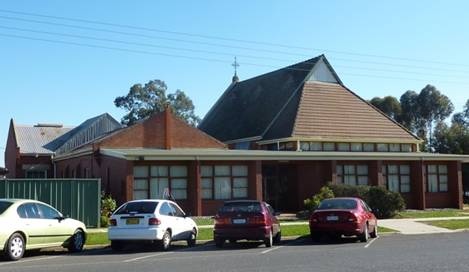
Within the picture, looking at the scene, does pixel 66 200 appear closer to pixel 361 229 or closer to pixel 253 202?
pixel 253 202

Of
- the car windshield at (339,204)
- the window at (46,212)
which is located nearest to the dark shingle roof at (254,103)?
the car windshield at (339,204)

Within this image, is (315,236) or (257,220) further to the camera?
(315,236)

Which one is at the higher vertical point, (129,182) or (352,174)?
(352,174)

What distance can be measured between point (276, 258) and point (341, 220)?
517 centimetres

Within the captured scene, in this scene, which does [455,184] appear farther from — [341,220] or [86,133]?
[86,133]

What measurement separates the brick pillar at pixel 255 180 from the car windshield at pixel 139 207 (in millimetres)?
15905

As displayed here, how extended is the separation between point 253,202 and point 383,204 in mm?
13759

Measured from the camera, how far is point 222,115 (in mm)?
58312

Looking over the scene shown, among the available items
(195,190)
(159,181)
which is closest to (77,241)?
(159,181)

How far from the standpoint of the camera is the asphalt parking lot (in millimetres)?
13023

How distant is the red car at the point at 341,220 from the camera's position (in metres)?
19.5

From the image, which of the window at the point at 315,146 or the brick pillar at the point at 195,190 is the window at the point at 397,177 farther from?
the brick pillar at the point at 195,190

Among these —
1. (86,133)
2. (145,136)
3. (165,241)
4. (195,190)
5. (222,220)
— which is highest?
(86,133)

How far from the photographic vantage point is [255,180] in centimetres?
3372
